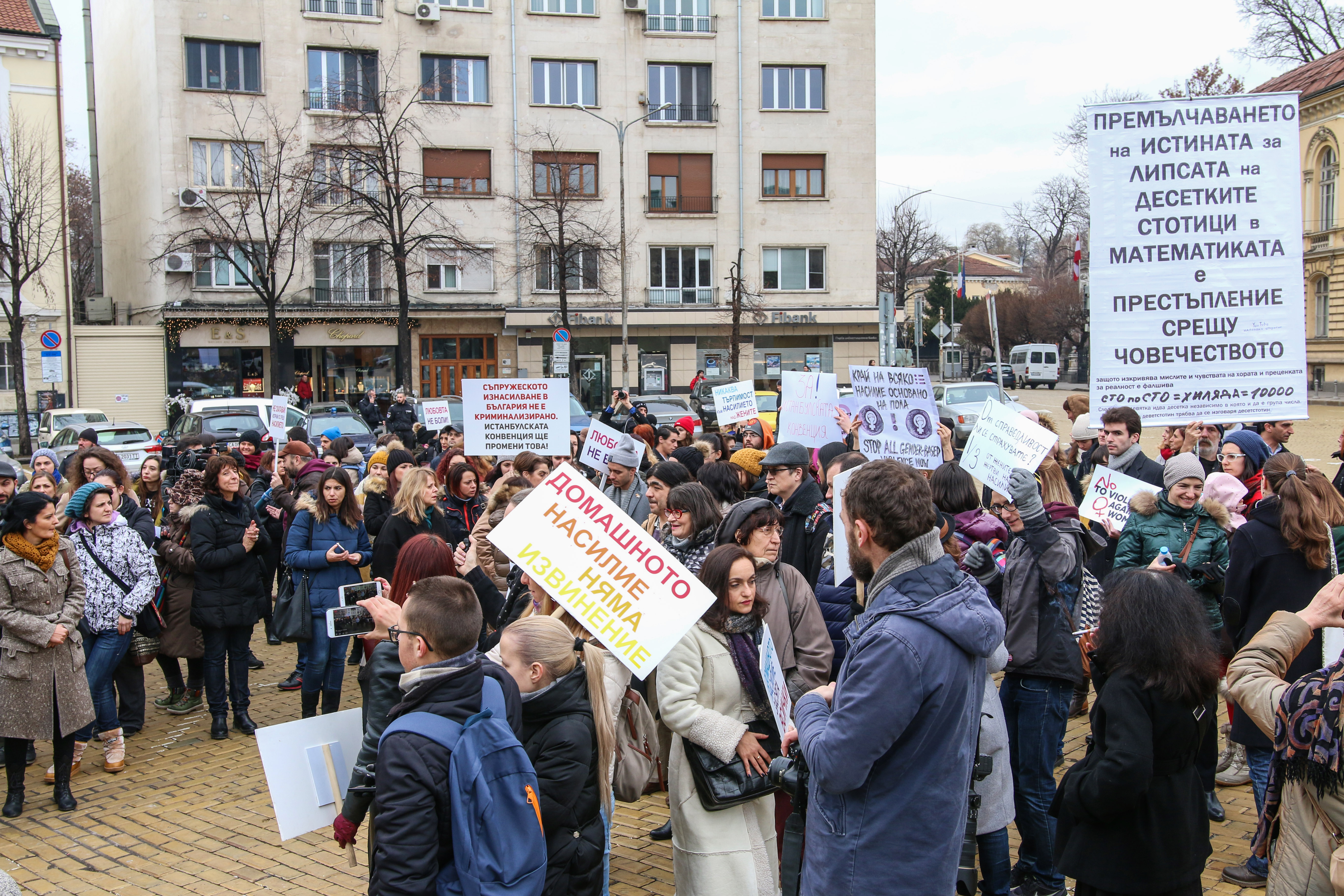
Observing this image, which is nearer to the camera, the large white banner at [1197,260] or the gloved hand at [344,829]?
the gloved hand at [344,829]

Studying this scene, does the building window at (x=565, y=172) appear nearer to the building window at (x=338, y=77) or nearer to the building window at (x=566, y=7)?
the building window at (x=566, y=7)

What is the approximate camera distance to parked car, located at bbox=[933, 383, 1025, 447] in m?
26.0

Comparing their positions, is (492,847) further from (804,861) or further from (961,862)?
(961,862)

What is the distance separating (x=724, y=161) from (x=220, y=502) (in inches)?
1523

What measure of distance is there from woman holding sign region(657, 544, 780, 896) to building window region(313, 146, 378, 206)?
112ft

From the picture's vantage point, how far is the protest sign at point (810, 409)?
10.4 m

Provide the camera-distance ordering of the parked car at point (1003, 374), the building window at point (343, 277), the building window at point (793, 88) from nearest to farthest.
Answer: the building window at point (343, 277) → the building window at point (793, 88) → the parked car at point (1003, 374)

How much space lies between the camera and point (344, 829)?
3.51 metres

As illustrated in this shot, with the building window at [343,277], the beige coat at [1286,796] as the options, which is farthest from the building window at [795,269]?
the beige coat at [1286,796]

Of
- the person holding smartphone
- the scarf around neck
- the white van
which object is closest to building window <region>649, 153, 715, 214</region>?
the white van

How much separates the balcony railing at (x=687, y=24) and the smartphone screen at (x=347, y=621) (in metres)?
43.5

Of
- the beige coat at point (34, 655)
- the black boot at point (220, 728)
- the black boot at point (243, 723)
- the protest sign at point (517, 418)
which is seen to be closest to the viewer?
the beige coat at point (34, 655)

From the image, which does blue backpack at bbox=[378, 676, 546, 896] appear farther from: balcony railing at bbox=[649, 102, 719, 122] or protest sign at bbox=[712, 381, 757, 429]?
balcony railing at bbox=[649, 102, 719, 122]

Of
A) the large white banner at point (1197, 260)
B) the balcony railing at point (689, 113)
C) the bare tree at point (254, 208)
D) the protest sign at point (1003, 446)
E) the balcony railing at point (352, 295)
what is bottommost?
the protest sign at point (1003, 446)
